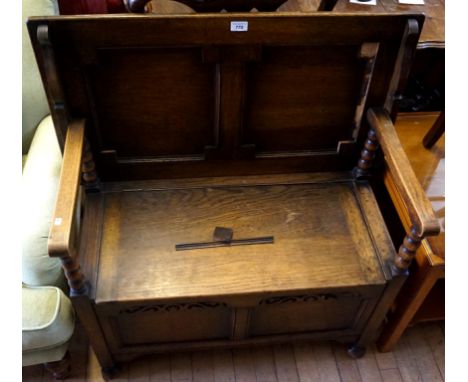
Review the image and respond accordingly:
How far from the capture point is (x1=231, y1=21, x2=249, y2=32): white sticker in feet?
3.38

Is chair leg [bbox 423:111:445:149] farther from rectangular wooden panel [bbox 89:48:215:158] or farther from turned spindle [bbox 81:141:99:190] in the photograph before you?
turned spindle [bbox 81:141:99:190]

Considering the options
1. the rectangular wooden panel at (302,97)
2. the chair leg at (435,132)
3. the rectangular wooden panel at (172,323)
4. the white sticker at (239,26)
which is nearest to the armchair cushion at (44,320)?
the rectangular wooden panel at (172,323)

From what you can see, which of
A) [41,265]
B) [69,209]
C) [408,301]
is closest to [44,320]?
[41,265]

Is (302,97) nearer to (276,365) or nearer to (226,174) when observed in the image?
(226,174)

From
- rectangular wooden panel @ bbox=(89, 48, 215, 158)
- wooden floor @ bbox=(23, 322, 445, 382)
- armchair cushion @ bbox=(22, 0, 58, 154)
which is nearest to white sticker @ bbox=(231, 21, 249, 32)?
rectangular wooden panel @ bbox=(89, 48, 215, 158)

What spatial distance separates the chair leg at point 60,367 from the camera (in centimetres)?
136

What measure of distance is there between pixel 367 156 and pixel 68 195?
80cm

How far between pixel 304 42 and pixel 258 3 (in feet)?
0.45

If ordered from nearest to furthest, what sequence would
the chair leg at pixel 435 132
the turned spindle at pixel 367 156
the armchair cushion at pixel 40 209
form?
the armchair cushion at pixel 40 209
the turned spindle at pixel 367 156
the chair leg at pixel 435 132

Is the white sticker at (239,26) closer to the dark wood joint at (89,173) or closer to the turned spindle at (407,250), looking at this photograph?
the dark wood joint at (89,173)

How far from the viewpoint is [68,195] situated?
1.03 meters

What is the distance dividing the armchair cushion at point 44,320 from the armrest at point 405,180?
2.96 feet

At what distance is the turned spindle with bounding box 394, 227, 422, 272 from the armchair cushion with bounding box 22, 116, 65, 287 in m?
0.87
